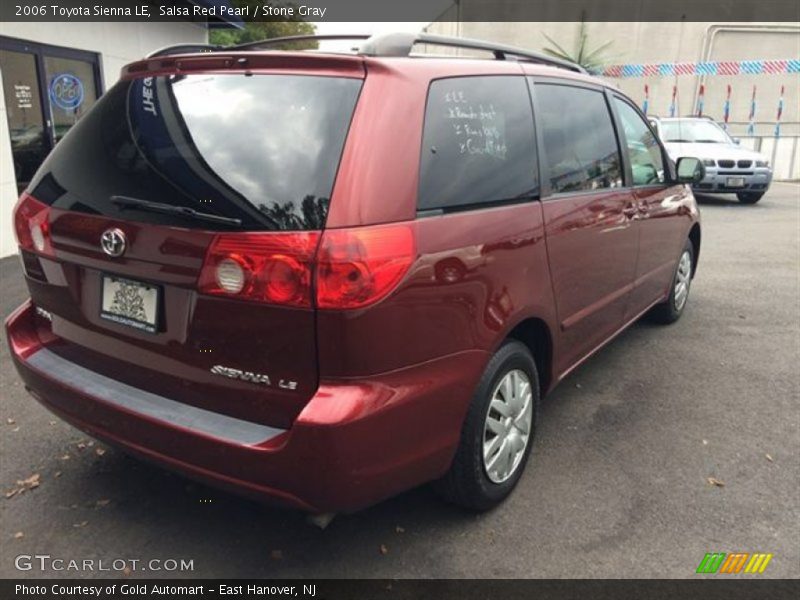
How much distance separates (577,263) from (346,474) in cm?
170

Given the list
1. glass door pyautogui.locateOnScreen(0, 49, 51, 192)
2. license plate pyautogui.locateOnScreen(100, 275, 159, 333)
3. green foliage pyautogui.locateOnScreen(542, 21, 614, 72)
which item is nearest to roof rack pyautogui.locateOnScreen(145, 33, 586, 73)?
license plate pyautogui.locateOnScreen(100, 275, 159, 333)

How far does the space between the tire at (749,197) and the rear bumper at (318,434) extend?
1313cm

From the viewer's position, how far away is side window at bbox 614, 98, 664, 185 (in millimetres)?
4117

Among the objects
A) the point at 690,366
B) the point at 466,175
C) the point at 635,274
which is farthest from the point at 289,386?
the point at 690,366

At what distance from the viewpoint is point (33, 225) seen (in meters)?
2.69

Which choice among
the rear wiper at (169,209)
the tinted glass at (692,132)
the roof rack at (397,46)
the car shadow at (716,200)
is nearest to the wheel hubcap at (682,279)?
the roof rack at (397,46)

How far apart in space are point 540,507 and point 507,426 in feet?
1.30

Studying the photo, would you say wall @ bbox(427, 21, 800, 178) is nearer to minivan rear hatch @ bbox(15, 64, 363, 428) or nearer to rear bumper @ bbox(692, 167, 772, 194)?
rear bumper @ bbox(692, 167, 772, 194)

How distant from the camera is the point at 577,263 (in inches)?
128

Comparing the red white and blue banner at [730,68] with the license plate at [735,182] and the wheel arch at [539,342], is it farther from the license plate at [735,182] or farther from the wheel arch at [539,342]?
the wheel arch at [539,342]

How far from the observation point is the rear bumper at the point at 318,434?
2.08 meters

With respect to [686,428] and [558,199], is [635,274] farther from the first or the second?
[558,199]

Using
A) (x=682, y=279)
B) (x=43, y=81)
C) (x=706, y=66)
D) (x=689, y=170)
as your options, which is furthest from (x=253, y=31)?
(x=689, y=170)

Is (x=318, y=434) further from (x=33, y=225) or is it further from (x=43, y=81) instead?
(x=43, y=81)
